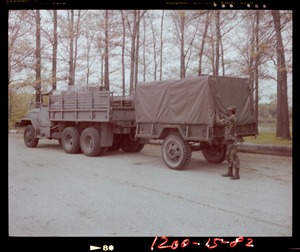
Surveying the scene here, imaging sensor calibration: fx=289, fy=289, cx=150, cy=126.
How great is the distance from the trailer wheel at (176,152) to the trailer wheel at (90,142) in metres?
2.78

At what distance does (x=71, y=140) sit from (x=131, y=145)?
7.09ft

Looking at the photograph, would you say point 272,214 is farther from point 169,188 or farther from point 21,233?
point 21,233

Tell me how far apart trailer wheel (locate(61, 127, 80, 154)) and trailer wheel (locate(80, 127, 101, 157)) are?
25cm

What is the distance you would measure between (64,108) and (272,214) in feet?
27.4

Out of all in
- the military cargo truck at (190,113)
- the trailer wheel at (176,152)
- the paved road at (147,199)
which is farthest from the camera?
the trailer wheel at (176,152)

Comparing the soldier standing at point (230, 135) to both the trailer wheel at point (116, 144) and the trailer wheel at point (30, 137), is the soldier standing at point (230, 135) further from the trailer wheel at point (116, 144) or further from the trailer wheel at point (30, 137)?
the trailer wheel at point (30, 137)

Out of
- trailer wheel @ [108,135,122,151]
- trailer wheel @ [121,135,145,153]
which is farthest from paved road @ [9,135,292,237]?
trailer wheel @ [108,135,122,151]

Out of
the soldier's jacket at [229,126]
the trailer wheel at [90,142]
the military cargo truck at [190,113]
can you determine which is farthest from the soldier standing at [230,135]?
the trailer wheel at [90,142]

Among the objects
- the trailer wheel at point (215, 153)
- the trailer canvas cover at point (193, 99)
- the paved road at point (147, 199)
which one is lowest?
the paved road at point (147, 199)

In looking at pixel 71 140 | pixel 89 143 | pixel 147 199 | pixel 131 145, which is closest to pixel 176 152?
pixel 147 199

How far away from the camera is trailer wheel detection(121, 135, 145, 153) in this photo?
10414 mm

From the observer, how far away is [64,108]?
10656 millimetres

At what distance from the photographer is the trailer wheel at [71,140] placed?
33.2 ft
